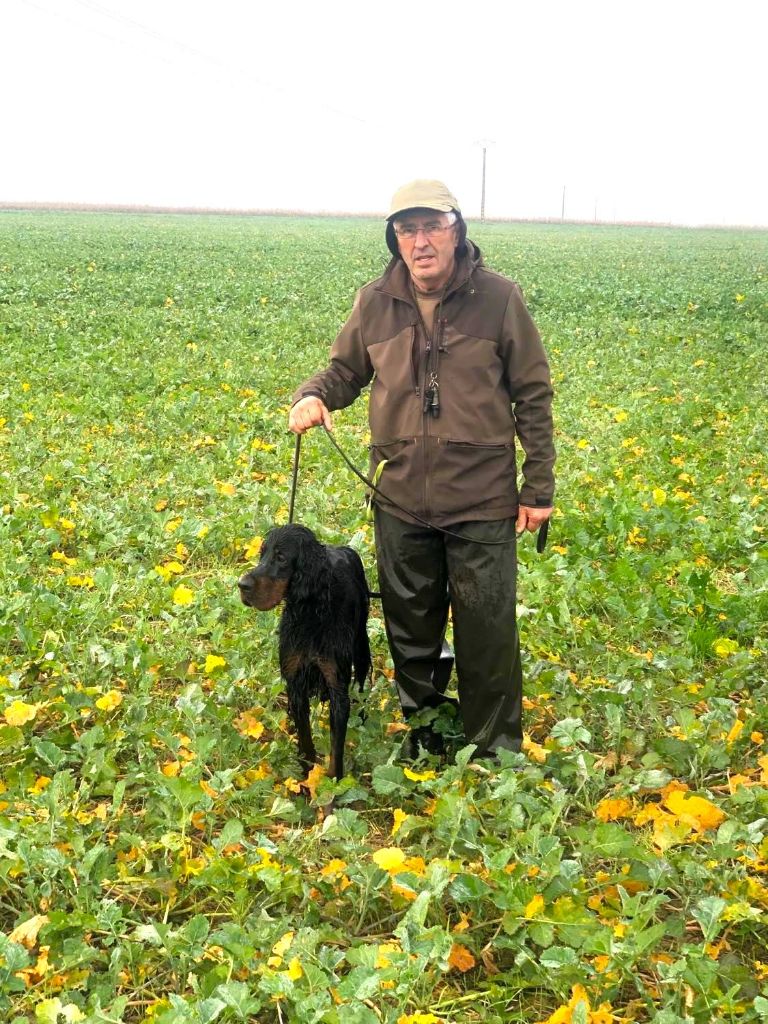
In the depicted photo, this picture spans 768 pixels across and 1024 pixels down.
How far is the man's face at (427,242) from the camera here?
3.30 m

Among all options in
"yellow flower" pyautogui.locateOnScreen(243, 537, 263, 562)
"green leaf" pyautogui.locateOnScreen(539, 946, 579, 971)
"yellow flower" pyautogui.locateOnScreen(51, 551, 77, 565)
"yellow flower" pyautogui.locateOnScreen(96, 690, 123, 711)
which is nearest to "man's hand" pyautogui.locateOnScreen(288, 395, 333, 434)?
"yellow flower" pyautogui.locateOnScreen(96, 690, 123, 711)

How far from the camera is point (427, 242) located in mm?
3307

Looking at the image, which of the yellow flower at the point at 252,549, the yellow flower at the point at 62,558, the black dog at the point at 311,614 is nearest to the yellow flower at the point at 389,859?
the black dog at the point at 311,614

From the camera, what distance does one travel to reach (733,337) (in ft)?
48.0

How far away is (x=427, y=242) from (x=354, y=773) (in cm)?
205

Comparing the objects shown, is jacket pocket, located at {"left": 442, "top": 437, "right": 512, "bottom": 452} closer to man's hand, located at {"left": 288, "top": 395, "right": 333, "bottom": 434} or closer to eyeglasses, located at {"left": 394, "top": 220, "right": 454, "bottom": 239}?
man's hand, located at {"left": 288, "top": 395, "right": 333, "bottom": 434}

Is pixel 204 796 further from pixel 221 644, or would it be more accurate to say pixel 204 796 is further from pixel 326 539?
pixel 326 539

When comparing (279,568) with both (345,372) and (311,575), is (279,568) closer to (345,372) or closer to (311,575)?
(311,575)

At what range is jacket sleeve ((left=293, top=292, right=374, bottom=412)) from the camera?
3701 mm

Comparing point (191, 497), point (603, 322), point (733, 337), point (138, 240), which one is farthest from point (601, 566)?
point (138, 240)

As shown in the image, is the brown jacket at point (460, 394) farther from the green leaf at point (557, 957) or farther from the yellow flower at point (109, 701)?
the green leaf at point (557, 957)

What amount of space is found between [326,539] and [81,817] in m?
2.94

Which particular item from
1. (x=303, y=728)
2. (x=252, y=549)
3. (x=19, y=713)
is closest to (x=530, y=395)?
(x=303, y=728)

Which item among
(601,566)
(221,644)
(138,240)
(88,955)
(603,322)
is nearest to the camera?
(88,955)
